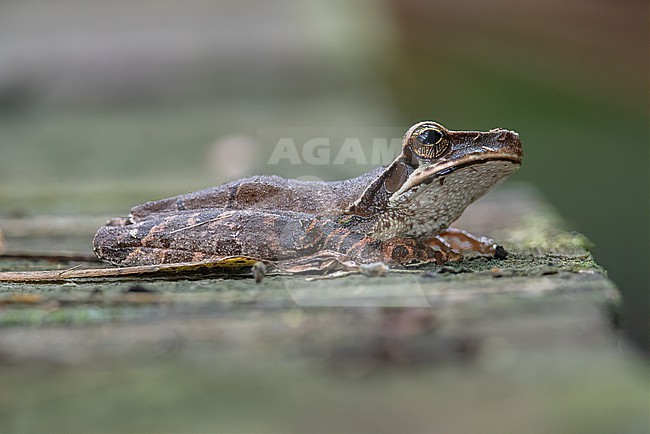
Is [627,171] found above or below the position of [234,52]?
below

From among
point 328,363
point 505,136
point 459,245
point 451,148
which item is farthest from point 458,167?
point 328,363

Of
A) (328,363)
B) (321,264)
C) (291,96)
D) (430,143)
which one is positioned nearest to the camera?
(328,363)

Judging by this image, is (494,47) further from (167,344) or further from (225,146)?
(167,344)

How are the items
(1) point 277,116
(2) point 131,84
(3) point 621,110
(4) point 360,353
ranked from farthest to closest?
(2) point 131,84 < (3) point 621,110 < (1) point 277,116 < (4) point 360,353

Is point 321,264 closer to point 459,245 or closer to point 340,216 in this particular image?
point 340,216

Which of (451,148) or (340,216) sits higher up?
(451,148)

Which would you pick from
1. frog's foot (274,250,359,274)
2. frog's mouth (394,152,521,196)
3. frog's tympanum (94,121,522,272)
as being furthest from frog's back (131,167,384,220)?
frog's foot (274,250,359,274)

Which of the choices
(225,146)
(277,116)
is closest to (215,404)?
(225,146)
